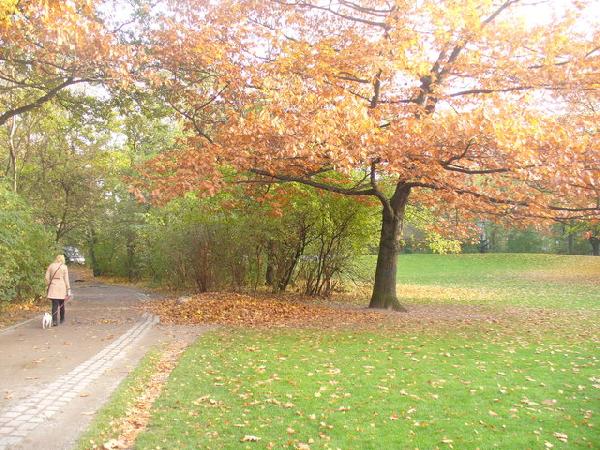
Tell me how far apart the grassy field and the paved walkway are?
791 millimetres

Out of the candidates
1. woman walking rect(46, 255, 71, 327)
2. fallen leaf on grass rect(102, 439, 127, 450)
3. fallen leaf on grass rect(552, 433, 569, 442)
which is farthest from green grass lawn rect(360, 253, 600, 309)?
fallen leaf on grass rect(102, 439, 127, 450)

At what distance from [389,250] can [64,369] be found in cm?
932

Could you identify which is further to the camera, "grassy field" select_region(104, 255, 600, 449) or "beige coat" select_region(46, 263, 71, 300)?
"beige coat" select_region(46, 263, 71, 300)

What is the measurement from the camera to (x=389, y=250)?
14523 mm

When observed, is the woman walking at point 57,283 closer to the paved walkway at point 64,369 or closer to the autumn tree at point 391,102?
the paved walkway at point 64,369

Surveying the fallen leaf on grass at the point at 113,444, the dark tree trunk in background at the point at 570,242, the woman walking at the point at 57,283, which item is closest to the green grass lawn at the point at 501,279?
the dark tree trunk in background at the point at 570,242

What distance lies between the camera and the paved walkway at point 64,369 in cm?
498

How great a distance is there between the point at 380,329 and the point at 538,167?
15.1 feet

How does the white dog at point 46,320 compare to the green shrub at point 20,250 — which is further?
Result: the green shrub at point 20,250

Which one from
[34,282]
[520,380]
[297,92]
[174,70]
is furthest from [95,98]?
[520,380]

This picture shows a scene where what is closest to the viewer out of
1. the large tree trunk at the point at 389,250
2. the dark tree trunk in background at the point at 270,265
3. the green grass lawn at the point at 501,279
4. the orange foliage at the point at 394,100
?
the orange foliage at the point at 394,100

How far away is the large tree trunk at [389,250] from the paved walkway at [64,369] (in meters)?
5.76

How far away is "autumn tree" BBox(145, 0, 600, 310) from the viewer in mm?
9641

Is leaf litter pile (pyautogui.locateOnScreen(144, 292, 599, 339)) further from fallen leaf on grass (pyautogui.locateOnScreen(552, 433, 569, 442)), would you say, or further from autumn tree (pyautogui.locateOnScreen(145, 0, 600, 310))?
fallen leaf on grass (pyautogui.locateOnScreen(552, 433, 569, 442))
